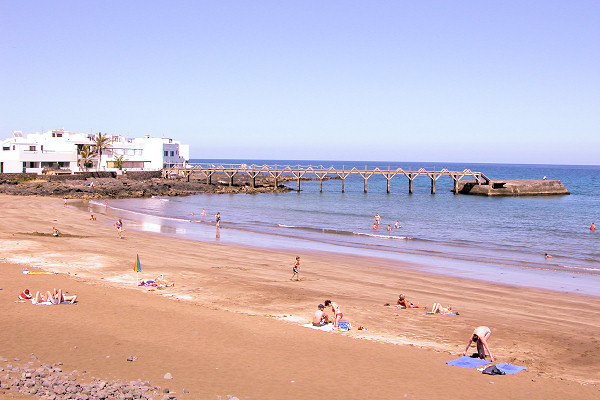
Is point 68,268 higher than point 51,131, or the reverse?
point 51,131

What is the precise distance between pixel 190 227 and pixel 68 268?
1808cm

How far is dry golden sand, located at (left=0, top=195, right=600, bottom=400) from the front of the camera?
10.2 m

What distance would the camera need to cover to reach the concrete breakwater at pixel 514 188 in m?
75.6

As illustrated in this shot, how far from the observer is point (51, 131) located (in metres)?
81.1

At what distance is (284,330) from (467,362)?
437cm

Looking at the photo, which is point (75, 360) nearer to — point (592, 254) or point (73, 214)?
point (592, 254)

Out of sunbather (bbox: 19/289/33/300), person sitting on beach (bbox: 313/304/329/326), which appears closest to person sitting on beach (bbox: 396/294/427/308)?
person sitting on beach (bbox: 313/304/329/326)

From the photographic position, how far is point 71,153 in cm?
7494

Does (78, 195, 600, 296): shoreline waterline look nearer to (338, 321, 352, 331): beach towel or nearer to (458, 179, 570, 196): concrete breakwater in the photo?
(338, 321, 352, 331): beach towel

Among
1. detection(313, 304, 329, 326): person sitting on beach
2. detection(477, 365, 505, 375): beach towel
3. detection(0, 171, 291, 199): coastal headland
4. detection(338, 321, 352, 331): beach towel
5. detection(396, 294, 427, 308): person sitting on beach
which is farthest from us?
detection(0, 171, 291, 199): coastal headland

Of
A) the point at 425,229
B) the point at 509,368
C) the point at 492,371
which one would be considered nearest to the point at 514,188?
the point at 425,229

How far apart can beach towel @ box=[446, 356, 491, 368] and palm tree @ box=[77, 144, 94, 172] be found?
72046 mm

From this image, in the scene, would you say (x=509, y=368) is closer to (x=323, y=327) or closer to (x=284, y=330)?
(x=323, y=327)

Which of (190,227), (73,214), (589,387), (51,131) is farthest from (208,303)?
(51,131)
